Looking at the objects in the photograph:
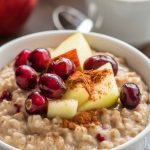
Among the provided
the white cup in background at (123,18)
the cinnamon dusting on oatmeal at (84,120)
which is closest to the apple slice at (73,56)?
the cinnamon dusting on oatmeal at (84,120)

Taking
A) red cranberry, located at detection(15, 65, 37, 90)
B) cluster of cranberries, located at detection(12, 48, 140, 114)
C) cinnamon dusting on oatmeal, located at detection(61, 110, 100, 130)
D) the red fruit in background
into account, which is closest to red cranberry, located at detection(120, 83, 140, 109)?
cluster of cranberries, located at detection(12, 48, 140, 114)

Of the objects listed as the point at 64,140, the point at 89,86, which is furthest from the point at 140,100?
the point at 64,140

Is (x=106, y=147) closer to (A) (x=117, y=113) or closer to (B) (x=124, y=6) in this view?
(A) (x=117, y=113)

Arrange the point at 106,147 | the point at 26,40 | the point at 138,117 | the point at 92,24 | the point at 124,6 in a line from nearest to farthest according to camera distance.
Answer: the point at 106,147, the point at 138,117, the point at 26,40, the point at 124,6, the point at 92,24

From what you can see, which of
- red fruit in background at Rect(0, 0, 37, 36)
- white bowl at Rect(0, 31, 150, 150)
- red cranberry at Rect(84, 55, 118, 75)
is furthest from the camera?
red fruit in background at Rect(0, 0, 37, 36)

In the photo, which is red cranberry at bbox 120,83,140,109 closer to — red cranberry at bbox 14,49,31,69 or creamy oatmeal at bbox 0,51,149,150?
creamy oatmeal at bbox 0,51,149,150

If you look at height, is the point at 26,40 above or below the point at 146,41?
above

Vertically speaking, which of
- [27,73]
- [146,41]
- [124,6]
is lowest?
[146,41]
